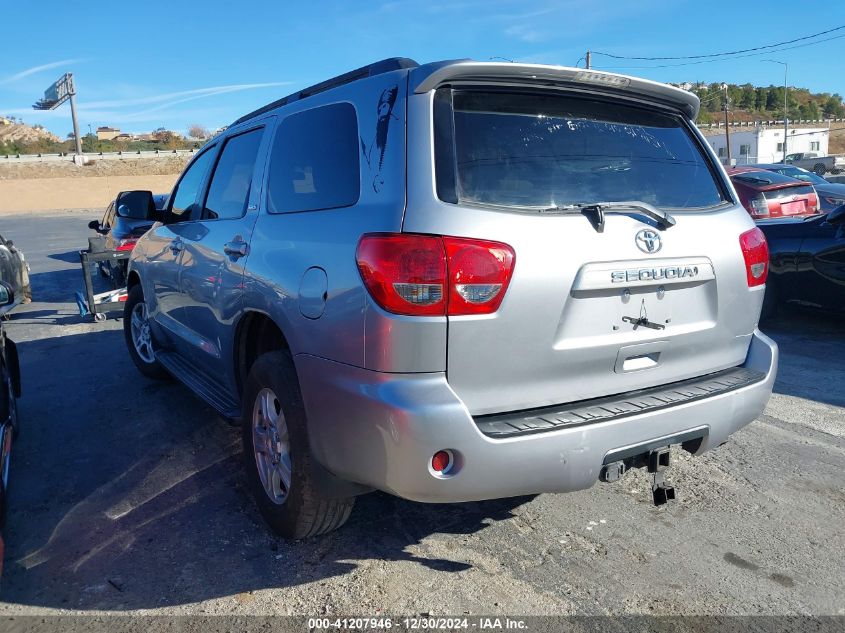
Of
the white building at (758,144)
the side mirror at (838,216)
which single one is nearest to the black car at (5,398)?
the side mirror at (838,216)

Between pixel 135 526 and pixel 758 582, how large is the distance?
2898 millimetres

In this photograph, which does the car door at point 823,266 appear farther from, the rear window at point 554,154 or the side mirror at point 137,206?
the side mirror at point 137,206

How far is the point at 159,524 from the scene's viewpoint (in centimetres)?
351

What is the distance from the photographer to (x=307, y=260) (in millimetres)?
2885

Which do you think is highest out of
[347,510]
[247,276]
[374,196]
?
[374,196]

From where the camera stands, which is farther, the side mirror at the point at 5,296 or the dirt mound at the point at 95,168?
the dirt mound at the point at 95,168

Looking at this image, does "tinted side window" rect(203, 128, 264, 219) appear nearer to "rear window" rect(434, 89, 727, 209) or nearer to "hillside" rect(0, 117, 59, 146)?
"rear window" rect(434, 89, 727, 209)

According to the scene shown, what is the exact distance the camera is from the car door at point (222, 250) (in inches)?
143

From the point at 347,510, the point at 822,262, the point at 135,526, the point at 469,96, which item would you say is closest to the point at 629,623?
the point at 347,510

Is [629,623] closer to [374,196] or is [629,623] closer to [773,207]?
[374,196]

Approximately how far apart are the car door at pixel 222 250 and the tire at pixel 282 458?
1.72 feet

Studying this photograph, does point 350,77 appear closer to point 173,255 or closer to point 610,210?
point 610,210

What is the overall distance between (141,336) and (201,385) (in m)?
2.01

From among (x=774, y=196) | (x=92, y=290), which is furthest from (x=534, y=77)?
(x=774, y=196)
